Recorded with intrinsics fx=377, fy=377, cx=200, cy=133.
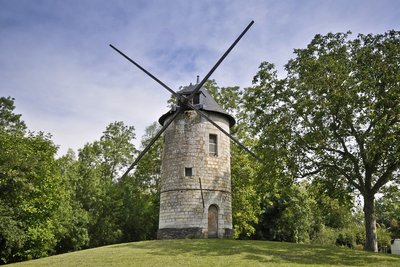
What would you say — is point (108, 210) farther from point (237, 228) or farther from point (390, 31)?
point (390, 31)

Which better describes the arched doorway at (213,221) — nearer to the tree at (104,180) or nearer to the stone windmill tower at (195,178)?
the stone windmill tower at (195,178)

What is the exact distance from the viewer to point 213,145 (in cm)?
2419

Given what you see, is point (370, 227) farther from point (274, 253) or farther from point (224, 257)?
point (224, 257)

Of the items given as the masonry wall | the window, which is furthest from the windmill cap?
the window

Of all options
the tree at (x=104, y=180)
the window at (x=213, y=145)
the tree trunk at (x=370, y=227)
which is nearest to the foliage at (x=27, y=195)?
the tree at (x=104, y=180)

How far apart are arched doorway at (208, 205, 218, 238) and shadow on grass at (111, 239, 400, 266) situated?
11.7 feet

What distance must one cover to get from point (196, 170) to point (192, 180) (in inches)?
26.0

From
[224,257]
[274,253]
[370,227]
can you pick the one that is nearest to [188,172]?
[274,253]

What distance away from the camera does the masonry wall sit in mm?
22172

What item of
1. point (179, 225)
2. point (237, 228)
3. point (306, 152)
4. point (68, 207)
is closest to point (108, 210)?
point (68, 207)

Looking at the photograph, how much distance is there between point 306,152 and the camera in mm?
20031

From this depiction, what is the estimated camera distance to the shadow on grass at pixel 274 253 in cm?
1438

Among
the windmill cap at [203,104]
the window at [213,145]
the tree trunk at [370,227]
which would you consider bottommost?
the tree trunk at [370,227]

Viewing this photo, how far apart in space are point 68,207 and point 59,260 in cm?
1619
